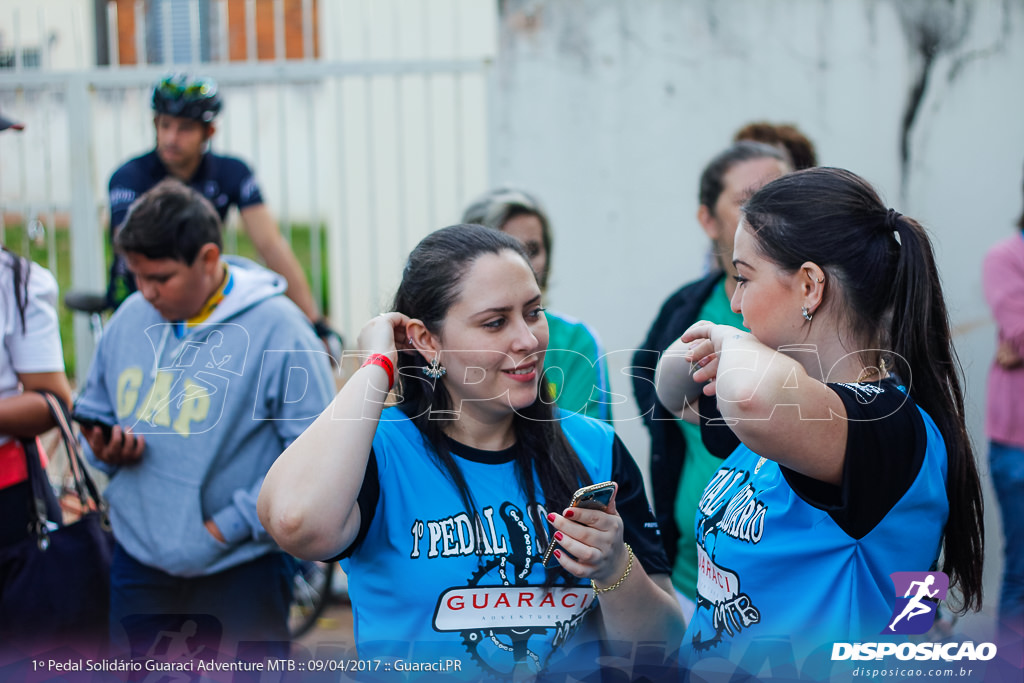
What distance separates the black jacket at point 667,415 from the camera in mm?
2895

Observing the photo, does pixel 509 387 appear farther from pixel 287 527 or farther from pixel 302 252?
pixel 302 252

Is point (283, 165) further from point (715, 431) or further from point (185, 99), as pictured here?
point (715, 431)

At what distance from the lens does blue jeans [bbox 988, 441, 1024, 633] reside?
3480 millimetres

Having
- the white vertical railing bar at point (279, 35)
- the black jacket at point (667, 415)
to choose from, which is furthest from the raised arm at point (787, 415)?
the white vertical railing bar at point (279, 35)

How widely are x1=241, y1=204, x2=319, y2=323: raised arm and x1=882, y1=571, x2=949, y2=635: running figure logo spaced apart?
2.96 meters

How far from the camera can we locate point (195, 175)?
4066mm

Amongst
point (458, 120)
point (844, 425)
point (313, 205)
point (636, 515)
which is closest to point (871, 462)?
point (844, 425)

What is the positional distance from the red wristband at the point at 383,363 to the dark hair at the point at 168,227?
1305mm

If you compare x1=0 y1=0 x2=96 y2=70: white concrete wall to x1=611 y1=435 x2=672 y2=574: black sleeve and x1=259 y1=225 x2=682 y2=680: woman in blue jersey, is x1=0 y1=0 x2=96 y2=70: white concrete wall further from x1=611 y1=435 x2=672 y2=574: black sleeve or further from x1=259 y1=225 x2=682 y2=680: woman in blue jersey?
x1=611 y1=435 x2=672 y2=574: black sleeve

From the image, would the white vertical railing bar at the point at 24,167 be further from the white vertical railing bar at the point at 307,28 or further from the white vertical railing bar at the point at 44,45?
the white vertical railing bar at the point at 307,28

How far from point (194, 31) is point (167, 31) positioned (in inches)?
16.4

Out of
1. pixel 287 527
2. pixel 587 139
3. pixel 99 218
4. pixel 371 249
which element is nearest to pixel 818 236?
pixel 287 527

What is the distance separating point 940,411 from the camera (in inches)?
71.7

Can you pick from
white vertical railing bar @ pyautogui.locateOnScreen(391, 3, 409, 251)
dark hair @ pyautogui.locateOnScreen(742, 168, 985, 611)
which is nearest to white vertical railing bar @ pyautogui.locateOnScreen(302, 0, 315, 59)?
white vertical railing bar @ pyautogui.locateOnScreen(391, 3, 409, 251)
